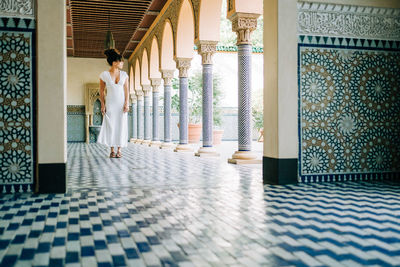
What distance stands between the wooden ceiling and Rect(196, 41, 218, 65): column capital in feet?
7.45

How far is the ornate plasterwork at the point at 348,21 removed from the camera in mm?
3756

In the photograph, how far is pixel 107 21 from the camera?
1079 centimetres

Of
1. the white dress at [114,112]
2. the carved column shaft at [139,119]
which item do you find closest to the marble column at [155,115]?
the carved column shaft at [139,119]

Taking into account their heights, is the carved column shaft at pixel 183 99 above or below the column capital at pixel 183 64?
below

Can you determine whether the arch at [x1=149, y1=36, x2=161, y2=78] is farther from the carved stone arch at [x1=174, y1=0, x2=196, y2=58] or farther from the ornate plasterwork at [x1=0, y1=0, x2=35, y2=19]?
the ornate plasterwork at [x1=0, y1=0, x2=35, y2=19]

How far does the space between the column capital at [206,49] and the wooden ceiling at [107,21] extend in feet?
7.45

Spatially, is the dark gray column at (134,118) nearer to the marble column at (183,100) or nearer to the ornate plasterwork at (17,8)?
the marble column at (183,100)

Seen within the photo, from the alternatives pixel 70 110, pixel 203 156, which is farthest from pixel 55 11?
pixel 70 110

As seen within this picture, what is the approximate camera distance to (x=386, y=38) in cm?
397

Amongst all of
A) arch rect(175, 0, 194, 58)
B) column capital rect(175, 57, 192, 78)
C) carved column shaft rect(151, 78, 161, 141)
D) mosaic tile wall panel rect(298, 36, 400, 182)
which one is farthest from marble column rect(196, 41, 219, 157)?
carved column shaft rect(151, 78, 161, 141)

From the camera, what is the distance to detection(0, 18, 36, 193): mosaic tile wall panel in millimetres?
3111

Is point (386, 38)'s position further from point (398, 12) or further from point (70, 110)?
point (70, 110)

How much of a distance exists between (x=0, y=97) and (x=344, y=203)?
2.66 meters

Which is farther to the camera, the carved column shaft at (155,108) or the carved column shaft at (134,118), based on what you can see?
the carved column shaft at (134,118)
